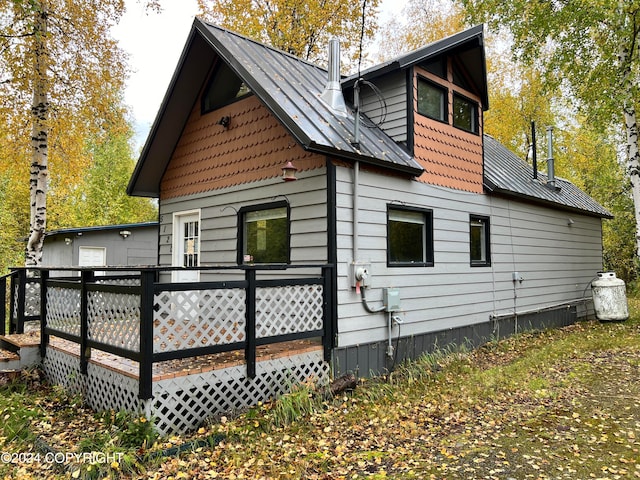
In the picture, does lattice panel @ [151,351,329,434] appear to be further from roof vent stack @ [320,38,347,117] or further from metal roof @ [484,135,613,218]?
metal roof @ [484,135,613,218]

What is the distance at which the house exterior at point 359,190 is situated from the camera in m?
5.76

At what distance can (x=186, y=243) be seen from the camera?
8.39m

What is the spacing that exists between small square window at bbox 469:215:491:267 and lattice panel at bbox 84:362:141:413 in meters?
6.03

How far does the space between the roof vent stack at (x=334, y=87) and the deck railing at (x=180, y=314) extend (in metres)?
2.60

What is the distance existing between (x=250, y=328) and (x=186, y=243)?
4189mm

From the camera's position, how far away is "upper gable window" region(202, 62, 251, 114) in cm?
716

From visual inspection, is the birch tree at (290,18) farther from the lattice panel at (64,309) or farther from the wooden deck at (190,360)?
the wooden deck at (190,360)

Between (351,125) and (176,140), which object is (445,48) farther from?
(176,140)

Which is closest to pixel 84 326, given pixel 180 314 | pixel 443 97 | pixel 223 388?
pixel 180 314

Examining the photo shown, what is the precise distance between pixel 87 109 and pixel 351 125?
265 inches

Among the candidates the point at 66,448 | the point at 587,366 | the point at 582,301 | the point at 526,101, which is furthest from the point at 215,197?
the point at 526,101

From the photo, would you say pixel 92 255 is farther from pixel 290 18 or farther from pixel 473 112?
pixel 473 112

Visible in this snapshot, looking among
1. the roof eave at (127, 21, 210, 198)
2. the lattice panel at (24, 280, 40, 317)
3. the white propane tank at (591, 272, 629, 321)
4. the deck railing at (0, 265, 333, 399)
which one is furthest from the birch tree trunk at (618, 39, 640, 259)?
the lattice panel at (24, 280, 40, 317)

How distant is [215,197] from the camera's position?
7.49 m
